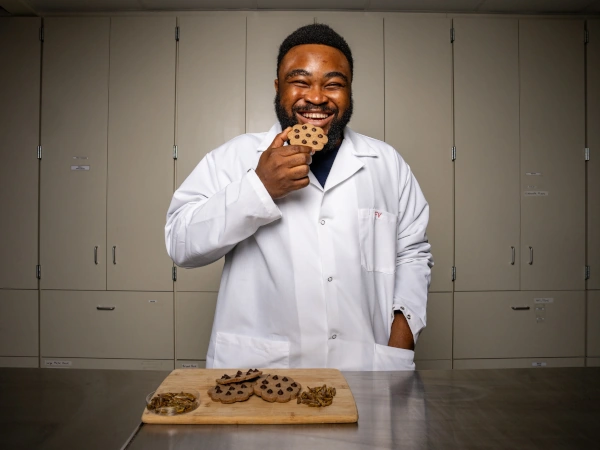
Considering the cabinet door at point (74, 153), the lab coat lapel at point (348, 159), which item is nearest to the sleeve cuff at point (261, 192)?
the lab coat lapel at point (348, 159)

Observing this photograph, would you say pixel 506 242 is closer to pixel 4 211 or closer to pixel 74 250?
pixel 74 250

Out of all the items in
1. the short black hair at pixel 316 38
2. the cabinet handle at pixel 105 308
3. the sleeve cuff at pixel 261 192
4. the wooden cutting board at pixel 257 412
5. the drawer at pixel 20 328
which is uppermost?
the short black hair at pixel 316 38

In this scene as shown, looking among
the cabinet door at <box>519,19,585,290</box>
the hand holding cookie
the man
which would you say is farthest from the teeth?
the cabinet door at <box>519,19,585,290</box>

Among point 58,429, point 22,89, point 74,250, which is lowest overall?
point 58,429

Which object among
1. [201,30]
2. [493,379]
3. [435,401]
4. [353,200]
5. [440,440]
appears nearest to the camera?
[440,440]

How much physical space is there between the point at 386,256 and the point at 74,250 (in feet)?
7.82

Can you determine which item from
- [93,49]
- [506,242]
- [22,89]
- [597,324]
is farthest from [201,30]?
[597,324]

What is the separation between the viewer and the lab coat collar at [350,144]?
1709 mm

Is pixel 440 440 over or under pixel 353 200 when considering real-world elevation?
under

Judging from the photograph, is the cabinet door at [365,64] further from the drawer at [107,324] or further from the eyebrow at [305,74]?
the drawer at [107,324]

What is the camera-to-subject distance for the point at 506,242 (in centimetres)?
322

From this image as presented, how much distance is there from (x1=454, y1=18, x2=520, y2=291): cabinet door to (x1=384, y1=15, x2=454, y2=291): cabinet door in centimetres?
9

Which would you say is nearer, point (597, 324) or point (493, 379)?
point (493, 379)

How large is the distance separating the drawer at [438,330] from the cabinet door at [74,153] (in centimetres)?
221
